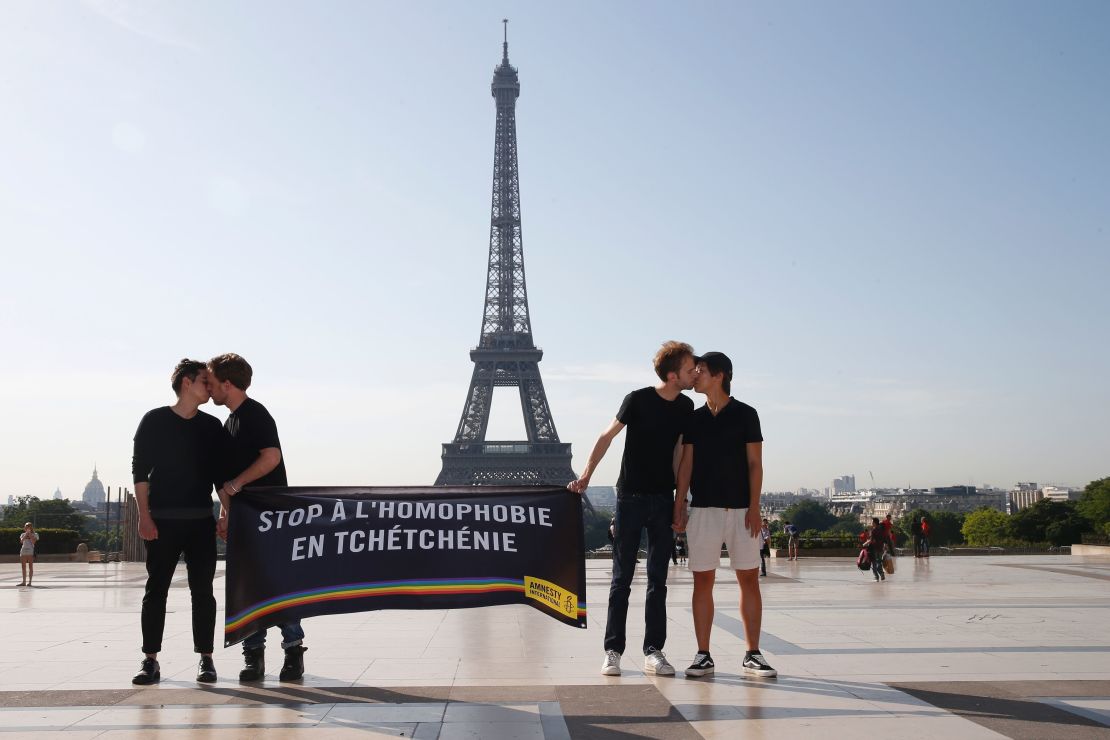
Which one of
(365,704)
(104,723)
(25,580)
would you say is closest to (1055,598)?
(365,704)

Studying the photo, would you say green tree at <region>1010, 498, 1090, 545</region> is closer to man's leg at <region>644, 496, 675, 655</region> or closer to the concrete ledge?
the concrete ledge

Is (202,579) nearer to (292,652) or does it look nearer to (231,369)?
(292,652)

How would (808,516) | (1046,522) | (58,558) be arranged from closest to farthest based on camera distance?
(58,558)
(1046,522)
(808,516)

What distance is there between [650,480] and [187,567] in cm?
294

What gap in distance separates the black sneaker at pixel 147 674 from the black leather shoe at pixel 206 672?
240mm

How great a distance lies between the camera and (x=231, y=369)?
21.3ft

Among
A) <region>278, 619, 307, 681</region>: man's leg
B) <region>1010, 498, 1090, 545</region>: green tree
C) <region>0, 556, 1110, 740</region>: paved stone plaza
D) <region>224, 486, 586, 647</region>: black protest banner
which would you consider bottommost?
<region>1010, 498, 1090, 545</region>: green tree

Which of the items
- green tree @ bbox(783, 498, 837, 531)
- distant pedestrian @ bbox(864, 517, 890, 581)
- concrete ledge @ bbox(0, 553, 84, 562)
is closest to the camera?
distant pedestrian @ bbox(864, 517, 890, 581)

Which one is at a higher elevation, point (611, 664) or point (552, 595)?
point (552, 595)

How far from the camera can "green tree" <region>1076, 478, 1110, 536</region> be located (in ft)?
241

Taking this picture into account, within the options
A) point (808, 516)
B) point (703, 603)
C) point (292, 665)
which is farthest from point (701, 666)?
point (808, 516)

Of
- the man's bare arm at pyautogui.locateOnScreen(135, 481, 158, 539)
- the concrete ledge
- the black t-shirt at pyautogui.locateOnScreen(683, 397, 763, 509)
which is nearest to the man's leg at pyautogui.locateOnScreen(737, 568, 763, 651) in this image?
the black t-shirt at pyautogui.locateOnScreen(683, 397, 763, 509)

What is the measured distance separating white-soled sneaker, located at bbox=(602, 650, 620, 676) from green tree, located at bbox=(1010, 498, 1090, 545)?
249ft

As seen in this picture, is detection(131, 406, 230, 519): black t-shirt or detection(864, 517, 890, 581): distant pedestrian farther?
detection(864, 517, 890, 581): distant pedestrian
